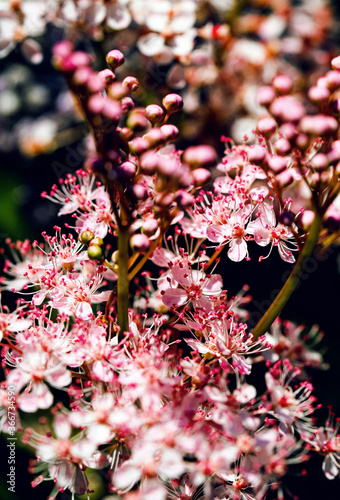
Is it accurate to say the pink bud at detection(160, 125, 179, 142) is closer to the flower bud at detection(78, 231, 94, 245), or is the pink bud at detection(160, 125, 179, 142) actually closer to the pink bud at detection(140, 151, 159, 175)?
the pink bud at detection(140, 151, 159, 175)

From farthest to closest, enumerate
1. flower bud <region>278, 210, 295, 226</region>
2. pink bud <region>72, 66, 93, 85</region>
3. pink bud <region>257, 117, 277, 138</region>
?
pink bud <region>257, 117, 277, 138</region> → flower bud <region>278, 210, 295, 226</region> → pink bud <region>72, 66, 93, 85</region>

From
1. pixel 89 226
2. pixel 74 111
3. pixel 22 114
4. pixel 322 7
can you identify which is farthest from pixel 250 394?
pixel 322 7

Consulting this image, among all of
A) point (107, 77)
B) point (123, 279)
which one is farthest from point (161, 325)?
point (107, 77)

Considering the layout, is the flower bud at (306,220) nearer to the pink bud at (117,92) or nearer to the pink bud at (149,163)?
the pink bud at (149,163)

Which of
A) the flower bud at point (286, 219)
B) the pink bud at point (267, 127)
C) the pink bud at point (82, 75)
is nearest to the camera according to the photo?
the pink bud at point (82, 75)

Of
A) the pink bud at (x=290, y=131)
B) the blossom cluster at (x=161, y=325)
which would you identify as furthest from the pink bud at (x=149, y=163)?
the pink bud at (x=290, y=131)

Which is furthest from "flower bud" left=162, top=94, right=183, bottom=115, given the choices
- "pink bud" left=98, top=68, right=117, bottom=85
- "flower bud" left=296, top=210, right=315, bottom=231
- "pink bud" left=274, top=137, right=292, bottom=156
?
"flower bud" left=296, top=210, right=315, bottom=231

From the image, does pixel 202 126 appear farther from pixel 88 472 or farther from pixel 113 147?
pixel 88 472

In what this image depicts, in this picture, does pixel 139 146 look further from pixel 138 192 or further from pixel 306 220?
pixel 306 220
